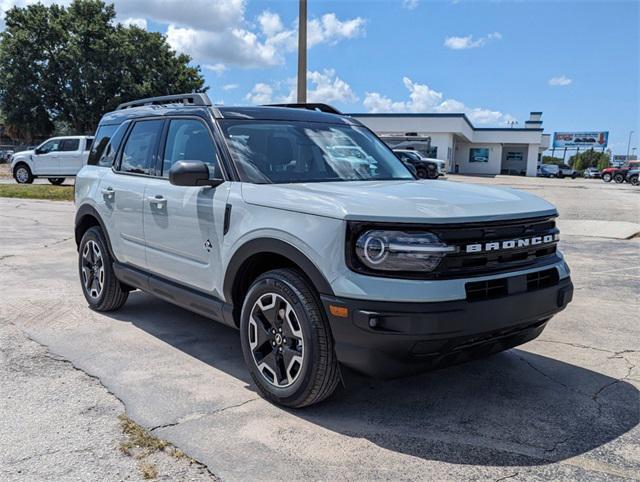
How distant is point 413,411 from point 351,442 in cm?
58

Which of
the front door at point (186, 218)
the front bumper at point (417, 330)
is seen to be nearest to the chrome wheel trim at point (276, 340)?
the front bumper at point (417, 330)

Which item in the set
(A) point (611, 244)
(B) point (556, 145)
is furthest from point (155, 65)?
(B) point (556, 145)

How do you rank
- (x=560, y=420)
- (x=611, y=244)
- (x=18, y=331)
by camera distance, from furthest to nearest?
1. (x=611, y=244)
2. (x=18, y=331)
3. (x=560, y=420)

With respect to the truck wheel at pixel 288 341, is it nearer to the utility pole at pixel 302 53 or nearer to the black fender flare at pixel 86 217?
the black fender flare at pixel 86 217

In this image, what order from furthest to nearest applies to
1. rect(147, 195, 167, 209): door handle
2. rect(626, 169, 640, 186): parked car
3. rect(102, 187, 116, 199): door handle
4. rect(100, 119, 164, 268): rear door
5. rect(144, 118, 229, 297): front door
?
rect(626, 169, 640, 186): parked car → rect(102, 187, 116, 199): door handle → rect(100, 119, 164, 268): rear door → rect(147, 195, 167, 209): door handle → rect(144, 118, 229, 297): front door

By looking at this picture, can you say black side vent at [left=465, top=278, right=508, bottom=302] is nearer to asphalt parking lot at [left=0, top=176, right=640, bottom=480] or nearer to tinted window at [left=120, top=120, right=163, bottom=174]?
asphalt parking lot at [left=0, top=176, right=640, bottom=480]

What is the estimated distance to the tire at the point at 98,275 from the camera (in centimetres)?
540

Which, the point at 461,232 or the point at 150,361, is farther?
the point at 150,361

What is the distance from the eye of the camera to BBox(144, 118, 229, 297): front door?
393 centimetres

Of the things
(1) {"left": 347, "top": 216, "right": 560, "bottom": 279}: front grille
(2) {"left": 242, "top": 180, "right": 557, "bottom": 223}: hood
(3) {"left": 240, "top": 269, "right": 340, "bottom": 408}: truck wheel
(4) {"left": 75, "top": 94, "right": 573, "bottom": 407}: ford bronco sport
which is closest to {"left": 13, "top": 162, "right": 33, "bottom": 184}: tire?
(4) {"left": 75, "top": 94, "right": 573, "bottom": 407}: ford bronco sport

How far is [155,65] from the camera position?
42438mm

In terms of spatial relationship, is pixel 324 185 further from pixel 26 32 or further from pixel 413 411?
pixel 26 32

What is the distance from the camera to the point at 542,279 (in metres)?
3.42

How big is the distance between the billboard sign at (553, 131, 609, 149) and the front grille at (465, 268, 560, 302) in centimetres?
10545
